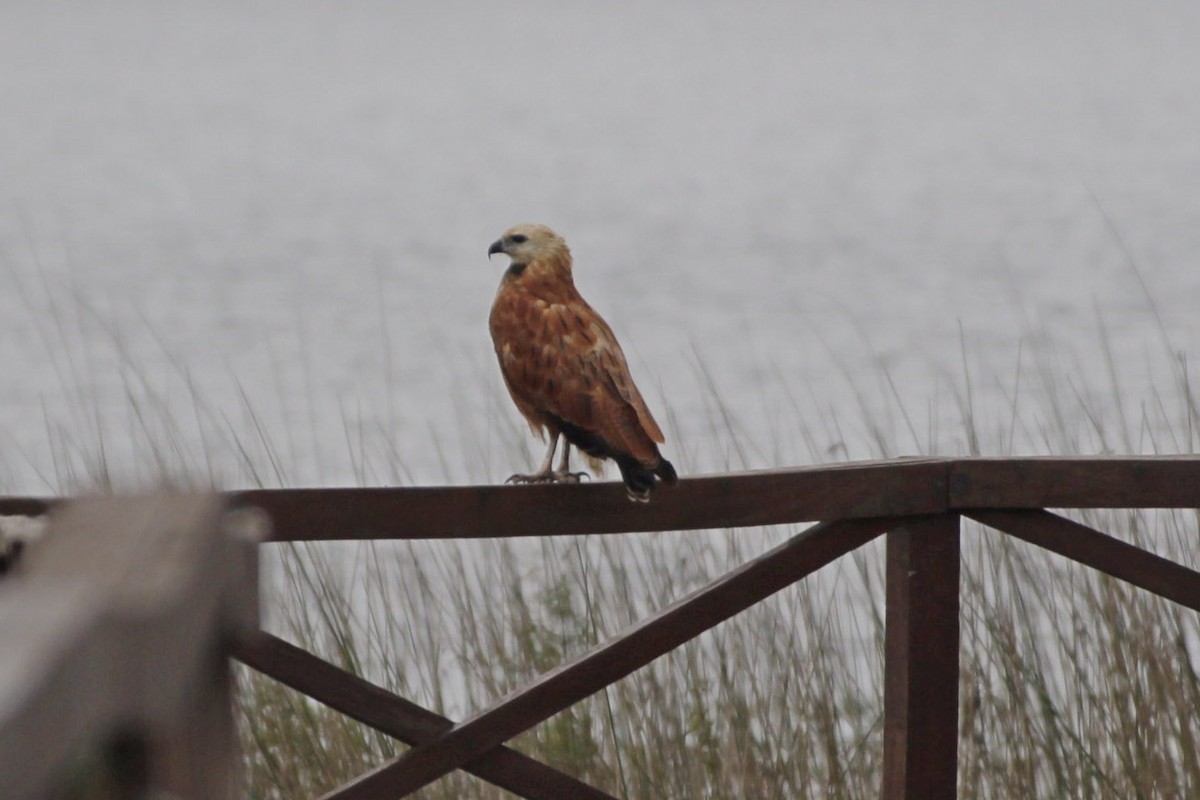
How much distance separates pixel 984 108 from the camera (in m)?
19.7

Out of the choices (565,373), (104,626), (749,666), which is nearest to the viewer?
(104,626)

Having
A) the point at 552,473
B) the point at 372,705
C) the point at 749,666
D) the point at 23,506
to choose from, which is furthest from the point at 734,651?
the point at 23,506

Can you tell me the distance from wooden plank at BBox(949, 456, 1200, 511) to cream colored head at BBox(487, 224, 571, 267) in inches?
33.3

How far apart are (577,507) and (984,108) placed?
61.3 ft

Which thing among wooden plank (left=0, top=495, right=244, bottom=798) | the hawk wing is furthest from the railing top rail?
wooden plank (left=0, top=495, right=244, bottom=798)

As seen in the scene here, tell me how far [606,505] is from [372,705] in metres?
0.37

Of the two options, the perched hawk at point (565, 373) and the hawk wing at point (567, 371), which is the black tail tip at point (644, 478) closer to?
the perched hawk at point (565, 373)

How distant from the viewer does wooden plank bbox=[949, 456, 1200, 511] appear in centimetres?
201

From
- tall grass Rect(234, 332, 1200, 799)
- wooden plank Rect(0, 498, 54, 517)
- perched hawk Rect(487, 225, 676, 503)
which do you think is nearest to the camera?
wooden plank Rect(0, 498, 54, 517)

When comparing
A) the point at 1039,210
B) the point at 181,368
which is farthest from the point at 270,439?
the point at 1039,210

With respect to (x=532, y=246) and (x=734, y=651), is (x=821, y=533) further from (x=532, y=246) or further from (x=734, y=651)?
(x=734, y=651)

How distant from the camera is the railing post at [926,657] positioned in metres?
2.01

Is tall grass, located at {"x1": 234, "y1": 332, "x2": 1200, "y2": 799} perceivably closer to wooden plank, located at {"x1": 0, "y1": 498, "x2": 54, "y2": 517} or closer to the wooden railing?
the wooden railing

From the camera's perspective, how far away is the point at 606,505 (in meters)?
2.00
